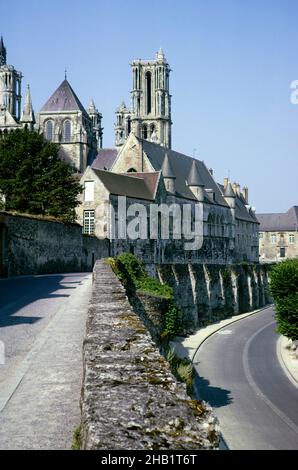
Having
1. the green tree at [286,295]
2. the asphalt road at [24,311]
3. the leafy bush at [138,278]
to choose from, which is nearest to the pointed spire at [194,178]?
the green tree at [286,295]

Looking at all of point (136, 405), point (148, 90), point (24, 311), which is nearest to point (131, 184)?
point (24, 311)

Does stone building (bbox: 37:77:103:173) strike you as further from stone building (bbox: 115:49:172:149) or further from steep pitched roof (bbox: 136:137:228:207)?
steep pitched roof (bbox: 136:137:228:207)

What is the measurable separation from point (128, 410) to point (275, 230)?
3870 inches

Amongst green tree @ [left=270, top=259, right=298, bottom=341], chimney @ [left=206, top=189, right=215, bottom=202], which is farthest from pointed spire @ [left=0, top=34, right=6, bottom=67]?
green tree @ [left=270, top=259, right=298, bottom=341]

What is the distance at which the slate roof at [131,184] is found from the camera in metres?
45.9

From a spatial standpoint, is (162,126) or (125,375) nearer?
(125,375)

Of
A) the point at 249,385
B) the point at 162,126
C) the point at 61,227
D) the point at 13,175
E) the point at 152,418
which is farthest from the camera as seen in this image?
the point at 162,126

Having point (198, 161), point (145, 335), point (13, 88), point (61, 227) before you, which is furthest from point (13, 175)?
point (13, 88)

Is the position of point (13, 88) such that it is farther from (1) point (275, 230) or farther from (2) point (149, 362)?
(2) point (149, 362)

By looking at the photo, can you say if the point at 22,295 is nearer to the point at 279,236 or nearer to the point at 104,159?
the point at 104,159

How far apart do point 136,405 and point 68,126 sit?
79.8 m

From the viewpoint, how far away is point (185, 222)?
60.1 metres

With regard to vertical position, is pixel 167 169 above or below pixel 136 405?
above

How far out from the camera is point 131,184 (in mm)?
49531
